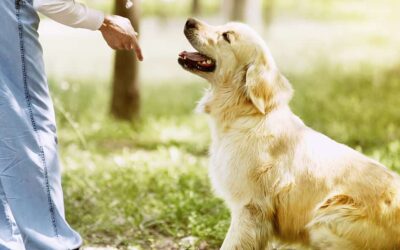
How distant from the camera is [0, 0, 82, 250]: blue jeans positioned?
3.83m

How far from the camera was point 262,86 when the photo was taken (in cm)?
428

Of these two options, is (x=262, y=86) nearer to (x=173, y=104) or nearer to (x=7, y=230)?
(x=7, y=230)

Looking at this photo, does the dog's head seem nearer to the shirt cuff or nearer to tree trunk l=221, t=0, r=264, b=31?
the shirt cuff

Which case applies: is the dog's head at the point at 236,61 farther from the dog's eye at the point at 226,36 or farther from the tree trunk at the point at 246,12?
the tree trunk at the point at 246,12

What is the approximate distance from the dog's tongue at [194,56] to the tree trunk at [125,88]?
484 cm

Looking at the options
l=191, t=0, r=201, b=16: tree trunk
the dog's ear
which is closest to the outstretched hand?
the dog's ear

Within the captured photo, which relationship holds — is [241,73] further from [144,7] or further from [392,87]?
[144,7]

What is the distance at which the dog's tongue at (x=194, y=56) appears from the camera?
448 centimetres

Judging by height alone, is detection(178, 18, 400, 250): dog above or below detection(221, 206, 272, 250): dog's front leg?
above

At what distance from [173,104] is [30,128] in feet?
23.1

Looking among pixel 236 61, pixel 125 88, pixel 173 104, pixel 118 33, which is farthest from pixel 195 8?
pixel 118 33

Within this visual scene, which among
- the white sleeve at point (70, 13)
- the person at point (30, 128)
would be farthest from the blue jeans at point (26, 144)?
the white sleeve at point (70, 13)

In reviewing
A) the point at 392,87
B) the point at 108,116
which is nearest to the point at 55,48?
the point at 108,116

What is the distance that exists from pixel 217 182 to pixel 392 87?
24.7ft
